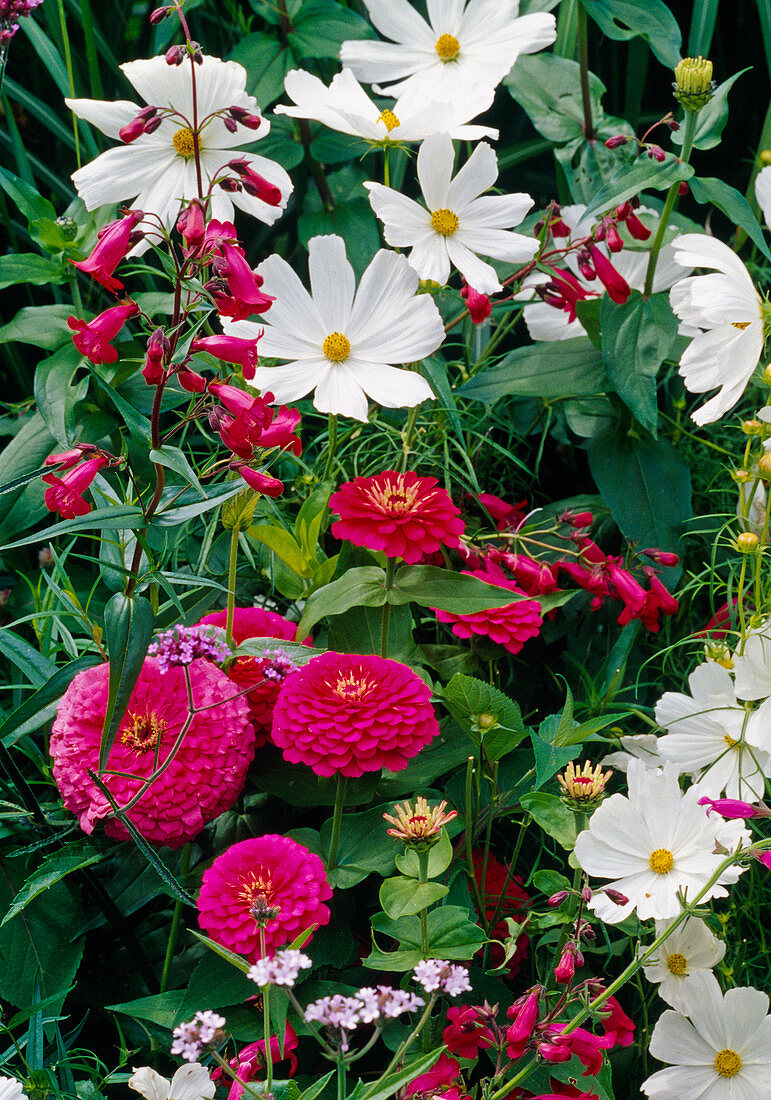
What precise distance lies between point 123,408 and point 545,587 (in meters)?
0.39

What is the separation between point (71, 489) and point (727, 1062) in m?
0.56

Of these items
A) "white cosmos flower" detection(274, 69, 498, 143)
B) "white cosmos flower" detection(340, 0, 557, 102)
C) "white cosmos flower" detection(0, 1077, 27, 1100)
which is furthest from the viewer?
"white cosmos flower" detection(340, 0, 557, 102)

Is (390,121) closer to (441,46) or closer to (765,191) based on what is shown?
(441,46)

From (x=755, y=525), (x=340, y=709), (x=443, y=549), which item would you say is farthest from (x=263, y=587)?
(x=755, y=525)

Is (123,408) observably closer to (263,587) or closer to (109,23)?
(263,587)

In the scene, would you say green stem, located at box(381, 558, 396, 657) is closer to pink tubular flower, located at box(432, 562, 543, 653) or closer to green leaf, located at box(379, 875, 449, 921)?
pink tubular flower, located at box(432, 562, 543, 653)

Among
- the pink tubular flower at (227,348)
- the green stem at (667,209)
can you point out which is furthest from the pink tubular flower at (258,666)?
the green stem at (667,209)

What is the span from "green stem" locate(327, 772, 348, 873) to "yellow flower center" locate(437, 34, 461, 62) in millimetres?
724

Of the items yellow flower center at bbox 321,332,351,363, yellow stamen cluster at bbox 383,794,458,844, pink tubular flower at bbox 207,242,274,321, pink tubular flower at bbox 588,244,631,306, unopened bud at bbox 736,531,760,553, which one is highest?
pink tubular flower at bbox 207,242,274,321

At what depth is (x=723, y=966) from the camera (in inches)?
32.7

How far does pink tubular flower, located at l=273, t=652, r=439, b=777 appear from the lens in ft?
2.23

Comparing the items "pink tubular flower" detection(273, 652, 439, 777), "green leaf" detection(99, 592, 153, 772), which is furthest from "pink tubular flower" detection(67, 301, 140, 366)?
"pink tubular flower" detection(273, 652, 439, 777)

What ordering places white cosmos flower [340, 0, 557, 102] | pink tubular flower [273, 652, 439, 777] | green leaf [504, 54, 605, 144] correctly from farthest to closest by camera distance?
1. green leaf [504, 54, 605, 144]
2. white cosmos flower [340, 0, 557, 102]
3. pink tubular flower [273, 652, 439, 777]

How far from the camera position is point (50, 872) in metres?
0.73
